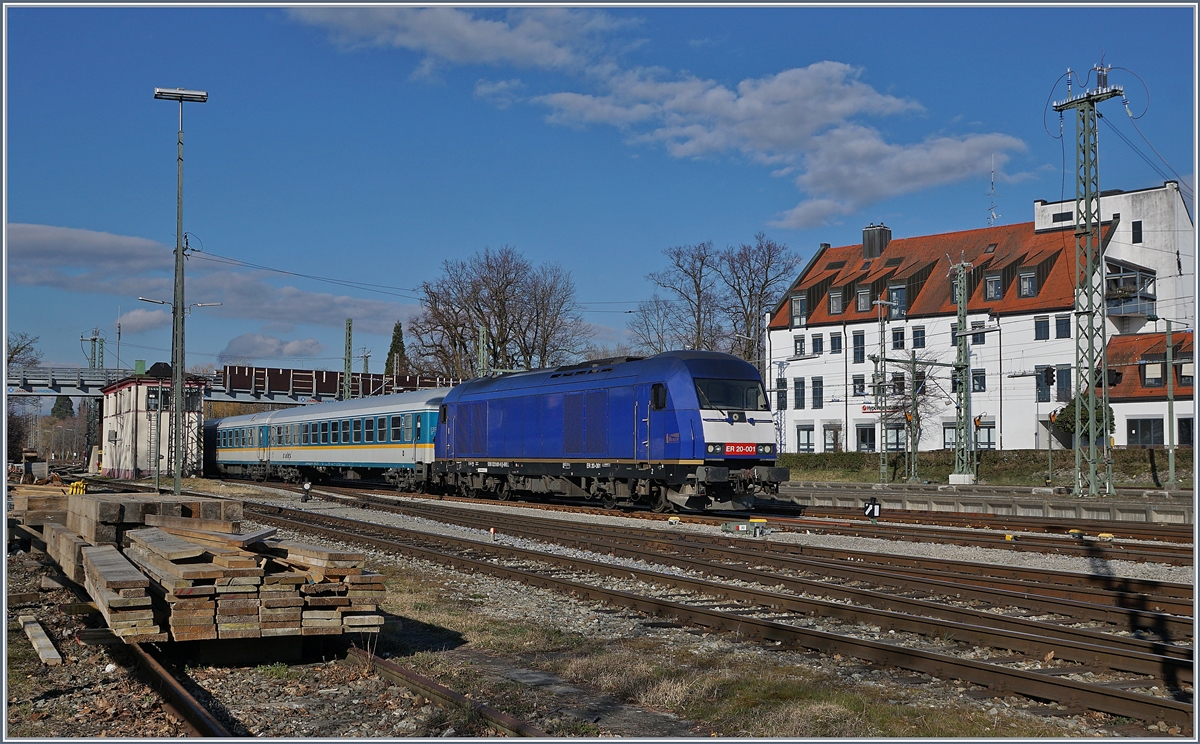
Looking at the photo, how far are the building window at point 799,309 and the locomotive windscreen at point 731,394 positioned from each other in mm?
47036

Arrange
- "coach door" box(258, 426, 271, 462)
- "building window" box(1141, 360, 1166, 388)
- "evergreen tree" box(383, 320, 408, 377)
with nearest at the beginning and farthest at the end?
"coach door" box(258, 426, 271, 462) → "building window" box(1141, 360, 1166, 388) → "evergreen tree" box(383, 320, 408, 377)

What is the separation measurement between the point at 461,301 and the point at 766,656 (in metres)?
58.5

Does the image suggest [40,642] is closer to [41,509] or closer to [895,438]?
[41,509]

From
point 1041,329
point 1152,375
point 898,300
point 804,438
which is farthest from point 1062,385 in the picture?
point 804,438

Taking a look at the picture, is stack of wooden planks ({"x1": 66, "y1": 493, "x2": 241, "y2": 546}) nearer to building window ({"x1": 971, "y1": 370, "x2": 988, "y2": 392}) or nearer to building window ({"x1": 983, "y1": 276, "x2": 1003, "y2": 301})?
building window ({"x1": 971, "y1": 370, "x2": 988, "y2": 392})

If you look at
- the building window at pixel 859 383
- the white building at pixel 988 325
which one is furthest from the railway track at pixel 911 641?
the building window at pixel 859 383

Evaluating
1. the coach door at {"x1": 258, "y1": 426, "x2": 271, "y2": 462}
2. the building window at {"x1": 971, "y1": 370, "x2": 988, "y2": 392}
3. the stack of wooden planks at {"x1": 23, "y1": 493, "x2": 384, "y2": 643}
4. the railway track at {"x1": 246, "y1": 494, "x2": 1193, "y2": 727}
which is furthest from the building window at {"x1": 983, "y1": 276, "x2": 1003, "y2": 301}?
the stack of wooden planks at {"x1": 23, "y1": 493, "x2": 384, "y2": 643}

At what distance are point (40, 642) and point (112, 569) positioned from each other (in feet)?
3.41

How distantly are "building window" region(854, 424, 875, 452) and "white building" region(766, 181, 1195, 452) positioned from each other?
9 cm

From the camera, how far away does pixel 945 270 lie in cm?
6506

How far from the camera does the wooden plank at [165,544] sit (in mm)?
8414

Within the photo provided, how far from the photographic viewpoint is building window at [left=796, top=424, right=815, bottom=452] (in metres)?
66.2

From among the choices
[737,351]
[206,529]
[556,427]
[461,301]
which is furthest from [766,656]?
[737,351]

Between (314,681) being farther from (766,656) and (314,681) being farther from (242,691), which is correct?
(766,656)
